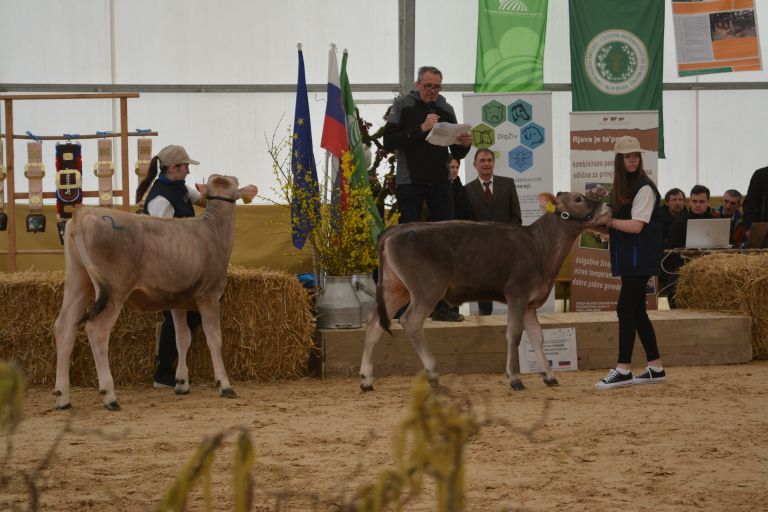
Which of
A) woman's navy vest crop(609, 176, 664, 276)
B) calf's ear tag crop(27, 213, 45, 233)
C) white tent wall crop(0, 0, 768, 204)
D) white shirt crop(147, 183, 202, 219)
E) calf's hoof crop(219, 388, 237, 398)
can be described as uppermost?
white tent wall crop(0, 0, 768, 204)

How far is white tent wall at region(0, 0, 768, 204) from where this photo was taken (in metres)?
14.0

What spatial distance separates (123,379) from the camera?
788 cm

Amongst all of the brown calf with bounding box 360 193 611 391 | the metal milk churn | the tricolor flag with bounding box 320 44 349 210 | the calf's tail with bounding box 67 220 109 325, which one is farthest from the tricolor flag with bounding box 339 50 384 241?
the calf's tail with bounding box 67 220 109 325

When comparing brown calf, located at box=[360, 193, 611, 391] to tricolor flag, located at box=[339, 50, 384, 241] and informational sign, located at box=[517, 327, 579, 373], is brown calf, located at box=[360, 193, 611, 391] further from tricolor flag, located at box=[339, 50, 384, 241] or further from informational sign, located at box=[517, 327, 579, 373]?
tricolor flag, located at box=[339, 50, 384, 241]

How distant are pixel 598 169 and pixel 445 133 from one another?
3284 millimetres

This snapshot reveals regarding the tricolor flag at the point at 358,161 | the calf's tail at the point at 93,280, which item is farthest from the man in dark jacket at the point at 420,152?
the calf's tail at the point at 93,280

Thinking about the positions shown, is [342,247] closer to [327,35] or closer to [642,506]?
[642,506]

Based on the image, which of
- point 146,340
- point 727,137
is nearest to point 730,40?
point 727,137

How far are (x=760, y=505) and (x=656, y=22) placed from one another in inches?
426

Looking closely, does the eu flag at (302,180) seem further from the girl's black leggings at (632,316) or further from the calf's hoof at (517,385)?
the girl's black leggings at (632,316)

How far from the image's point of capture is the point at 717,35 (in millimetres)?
13617

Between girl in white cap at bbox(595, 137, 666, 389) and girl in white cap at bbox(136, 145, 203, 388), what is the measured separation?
3.20m

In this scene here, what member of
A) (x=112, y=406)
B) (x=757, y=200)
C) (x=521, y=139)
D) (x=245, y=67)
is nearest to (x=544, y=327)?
(x=521, y=139)

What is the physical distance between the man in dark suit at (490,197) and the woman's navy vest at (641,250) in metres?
2.03
